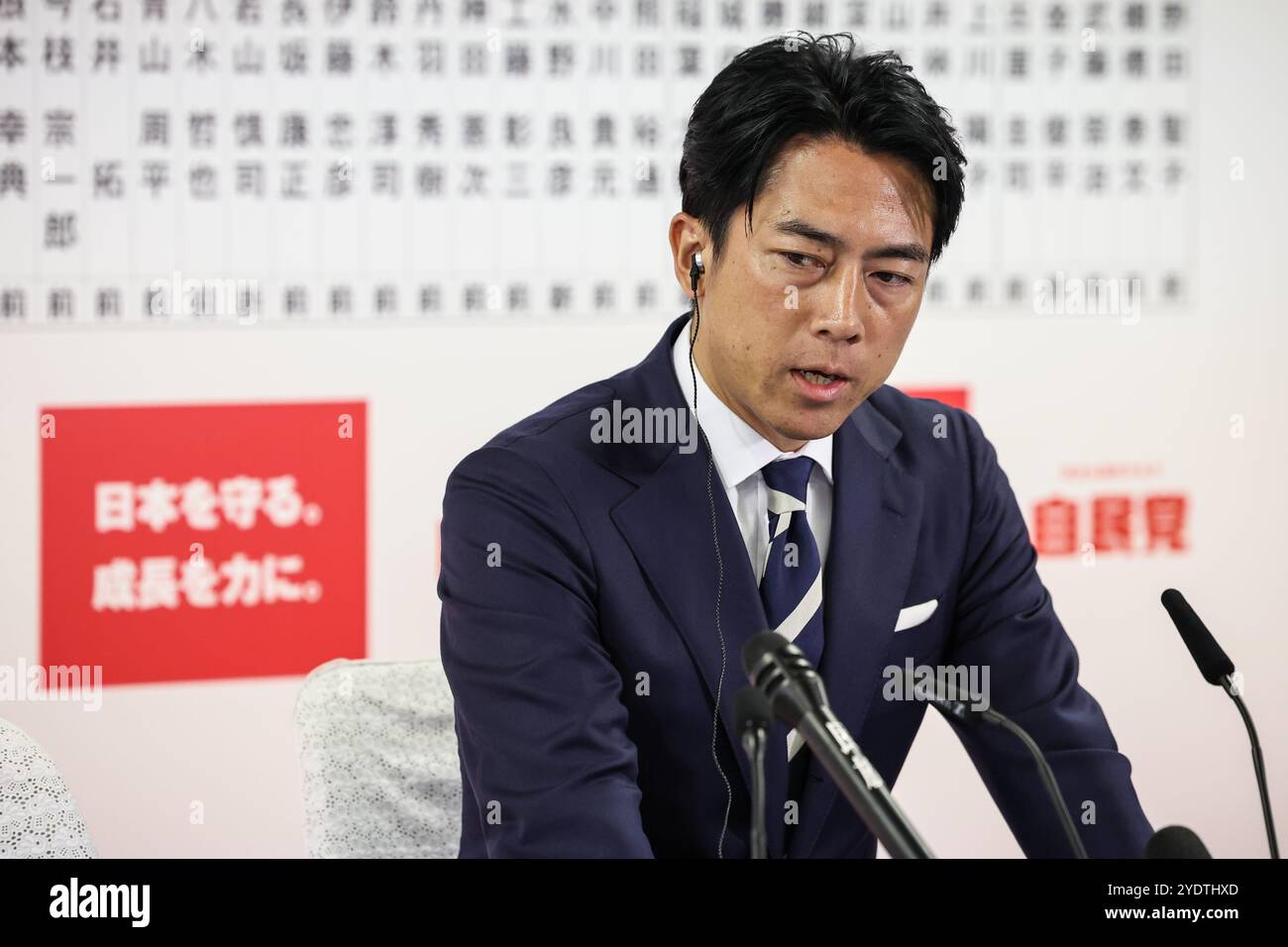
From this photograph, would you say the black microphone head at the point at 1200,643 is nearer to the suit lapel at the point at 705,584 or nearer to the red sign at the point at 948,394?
the suit lapel at the point at 705,584

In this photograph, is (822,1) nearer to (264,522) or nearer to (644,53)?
(644,53)

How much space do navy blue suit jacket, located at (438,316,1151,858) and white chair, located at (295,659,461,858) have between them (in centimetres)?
19

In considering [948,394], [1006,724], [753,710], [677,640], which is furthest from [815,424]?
[948,394]

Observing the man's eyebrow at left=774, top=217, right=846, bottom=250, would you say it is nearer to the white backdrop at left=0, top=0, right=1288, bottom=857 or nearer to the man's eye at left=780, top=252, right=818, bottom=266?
the man's eye at left=780, top=252, right=818, bottom=266

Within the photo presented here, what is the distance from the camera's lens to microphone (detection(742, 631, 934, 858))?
680mm

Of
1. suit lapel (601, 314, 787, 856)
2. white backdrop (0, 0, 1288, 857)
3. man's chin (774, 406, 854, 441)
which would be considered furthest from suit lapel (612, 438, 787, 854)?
white backdrop (0, 0, 1288, 857)

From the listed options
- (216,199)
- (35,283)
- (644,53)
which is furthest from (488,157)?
(35,283)

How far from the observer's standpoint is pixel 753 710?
2.33ft

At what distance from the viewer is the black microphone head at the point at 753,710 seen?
27.9 inches

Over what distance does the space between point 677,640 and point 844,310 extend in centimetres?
37

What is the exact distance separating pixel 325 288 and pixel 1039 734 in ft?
4.57
